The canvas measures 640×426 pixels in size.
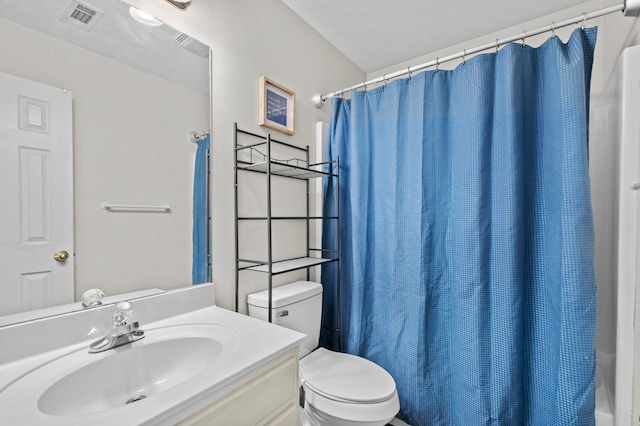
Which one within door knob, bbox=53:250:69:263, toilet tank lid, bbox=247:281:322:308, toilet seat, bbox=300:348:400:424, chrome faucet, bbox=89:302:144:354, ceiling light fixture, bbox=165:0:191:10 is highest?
ceiling light fixture, bbox=165:0:191:10

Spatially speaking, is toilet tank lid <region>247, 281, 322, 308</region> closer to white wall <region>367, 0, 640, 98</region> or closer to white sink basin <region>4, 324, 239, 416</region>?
white sink basin <region>4, 324, 239, 416</region>

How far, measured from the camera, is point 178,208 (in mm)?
1122

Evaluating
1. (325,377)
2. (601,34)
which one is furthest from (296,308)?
(601,34)

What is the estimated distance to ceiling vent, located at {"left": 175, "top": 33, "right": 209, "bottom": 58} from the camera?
3.70 ft

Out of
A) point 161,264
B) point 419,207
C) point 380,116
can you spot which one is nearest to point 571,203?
point 419,207

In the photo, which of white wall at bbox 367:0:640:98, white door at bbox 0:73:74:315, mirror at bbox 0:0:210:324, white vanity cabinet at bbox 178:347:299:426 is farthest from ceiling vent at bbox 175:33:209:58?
white wall at bbox 367:0:640:98

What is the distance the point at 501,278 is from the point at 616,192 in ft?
1.76

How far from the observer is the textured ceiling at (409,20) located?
1.57 meters

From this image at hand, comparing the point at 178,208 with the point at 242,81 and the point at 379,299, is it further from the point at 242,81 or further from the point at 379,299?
the point at 379,299

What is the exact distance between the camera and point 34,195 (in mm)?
787

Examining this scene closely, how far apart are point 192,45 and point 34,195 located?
2.61ft

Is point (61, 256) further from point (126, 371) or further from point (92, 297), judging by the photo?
point (126, 371)

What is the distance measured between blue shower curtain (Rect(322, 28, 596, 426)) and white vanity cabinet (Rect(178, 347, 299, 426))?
31.7 inches

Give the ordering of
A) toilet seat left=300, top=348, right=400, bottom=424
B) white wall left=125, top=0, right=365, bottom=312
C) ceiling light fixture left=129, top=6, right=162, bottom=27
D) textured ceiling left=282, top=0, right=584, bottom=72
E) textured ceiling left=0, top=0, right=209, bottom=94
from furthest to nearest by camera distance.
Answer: textured ceiling left=282, top=0, right=584, bottom=72 → white wall left=125, top=0, right=365, bottom=312 → toilet seat left=300, top=348, right=400, bottom=424 → ceiling light fixture left=129, top=6, right=162, bottom=27 → textured ceiling left=0, top=0, right=209, bottom=94
